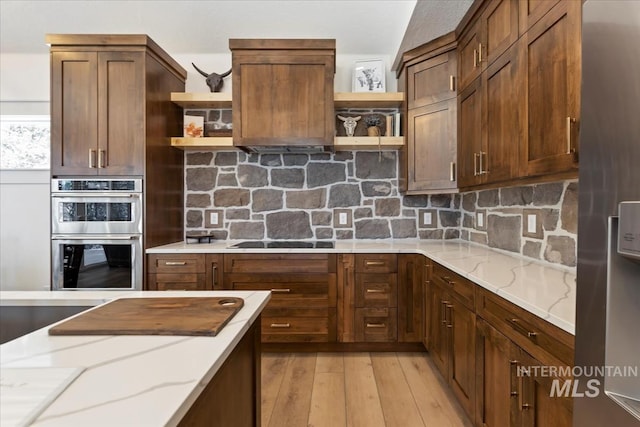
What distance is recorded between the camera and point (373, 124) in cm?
337

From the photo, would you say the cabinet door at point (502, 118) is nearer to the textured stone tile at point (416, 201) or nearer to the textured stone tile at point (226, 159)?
the textured stone tile at point (416, 201)

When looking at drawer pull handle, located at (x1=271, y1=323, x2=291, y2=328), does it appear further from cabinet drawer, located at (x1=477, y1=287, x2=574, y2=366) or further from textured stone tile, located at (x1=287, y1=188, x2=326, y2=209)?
cabinet drawer, located at (x1=477, y1=287, x2=574, y2=366)

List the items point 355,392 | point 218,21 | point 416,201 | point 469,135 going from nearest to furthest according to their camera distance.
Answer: point 355,392
point 469,135
point 218,21
point 416,201

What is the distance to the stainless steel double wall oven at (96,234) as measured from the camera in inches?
110

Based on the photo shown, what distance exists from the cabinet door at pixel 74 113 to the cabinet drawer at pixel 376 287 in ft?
7.71

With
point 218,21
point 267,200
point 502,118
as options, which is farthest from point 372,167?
point 218,21

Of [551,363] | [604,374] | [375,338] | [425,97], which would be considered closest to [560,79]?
[551,363]

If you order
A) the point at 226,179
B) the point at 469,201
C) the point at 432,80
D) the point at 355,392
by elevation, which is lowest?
the point at 355,392

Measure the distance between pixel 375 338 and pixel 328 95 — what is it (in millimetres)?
2087

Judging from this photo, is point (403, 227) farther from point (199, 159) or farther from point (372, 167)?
point (199, 159)

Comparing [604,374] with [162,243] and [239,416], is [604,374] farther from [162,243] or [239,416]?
[162,243]

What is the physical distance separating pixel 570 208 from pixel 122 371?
2.15 meters

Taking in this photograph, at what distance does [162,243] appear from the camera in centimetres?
311

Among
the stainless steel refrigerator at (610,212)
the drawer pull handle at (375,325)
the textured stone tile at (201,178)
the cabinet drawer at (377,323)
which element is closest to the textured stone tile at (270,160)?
the textured stone tile at (201,178)
